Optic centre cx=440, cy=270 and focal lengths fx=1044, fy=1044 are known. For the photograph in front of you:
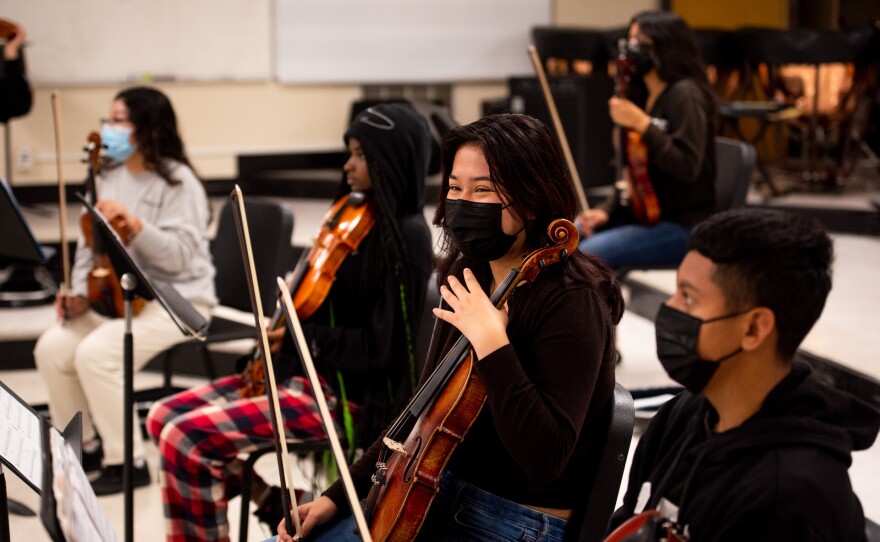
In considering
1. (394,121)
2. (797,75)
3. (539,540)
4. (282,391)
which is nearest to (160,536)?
(282,391)

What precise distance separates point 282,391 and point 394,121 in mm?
718

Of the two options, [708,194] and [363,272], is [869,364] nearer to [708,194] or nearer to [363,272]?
[708,194]

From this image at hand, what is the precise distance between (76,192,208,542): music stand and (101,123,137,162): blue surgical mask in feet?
3.11

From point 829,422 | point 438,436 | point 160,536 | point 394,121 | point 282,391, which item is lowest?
point 160,536

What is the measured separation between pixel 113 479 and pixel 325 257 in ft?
4.38

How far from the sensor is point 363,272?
252cm

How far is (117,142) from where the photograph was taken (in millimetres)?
3365

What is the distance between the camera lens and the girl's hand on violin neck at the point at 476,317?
1.58 metres

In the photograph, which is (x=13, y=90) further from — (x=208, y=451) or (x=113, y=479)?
(x=208, y=451)

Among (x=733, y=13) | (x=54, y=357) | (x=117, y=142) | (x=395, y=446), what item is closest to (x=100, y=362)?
(x=54, y=357)

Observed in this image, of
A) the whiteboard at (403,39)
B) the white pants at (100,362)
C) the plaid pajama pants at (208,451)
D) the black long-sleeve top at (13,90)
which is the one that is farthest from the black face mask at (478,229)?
the whiteboard at (403,39)

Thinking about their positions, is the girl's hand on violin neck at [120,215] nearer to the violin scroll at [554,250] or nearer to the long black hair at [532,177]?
the long black hair at [532,177]

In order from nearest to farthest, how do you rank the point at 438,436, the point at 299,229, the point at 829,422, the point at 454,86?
the point at 829,422, the point at 438,436, the point at 299,229, the point at 454,86

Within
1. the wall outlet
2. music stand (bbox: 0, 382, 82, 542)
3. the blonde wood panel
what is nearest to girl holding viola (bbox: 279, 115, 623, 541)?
music stand (bbox: 0, 382, 82, 542)
